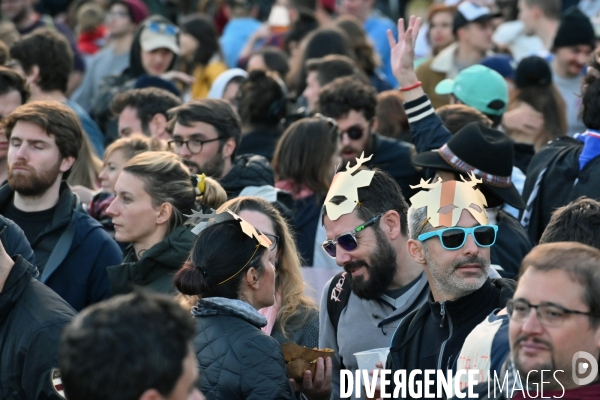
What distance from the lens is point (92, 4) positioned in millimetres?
12586

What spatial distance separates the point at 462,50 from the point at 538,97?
2.12m

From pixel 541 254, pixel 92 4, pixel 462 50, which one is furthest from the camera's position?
pixel 92 4

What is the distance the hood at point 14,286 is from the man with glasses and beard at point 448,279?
1.58 meters

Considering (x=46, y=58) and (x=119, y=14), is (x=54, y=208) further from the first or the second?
(x=119, y=14)

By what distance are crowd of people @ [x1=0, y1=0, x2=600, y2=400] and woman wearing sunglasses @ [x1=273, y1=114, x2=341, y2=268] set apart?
Result: 0.01m

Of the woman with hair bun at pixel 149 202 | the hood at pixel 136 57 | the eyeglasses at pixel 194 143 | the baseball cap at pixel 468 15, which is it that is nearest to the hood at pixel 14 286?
the woman with hair bun at pixel 149 202

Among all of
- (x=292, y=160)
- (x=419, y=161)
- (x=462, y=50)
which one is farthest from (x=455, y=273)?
(x=462, y=50)

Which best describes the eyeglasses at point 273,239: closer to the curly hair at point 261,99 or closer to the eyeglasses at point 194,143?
the eyeglasses at point 194,143

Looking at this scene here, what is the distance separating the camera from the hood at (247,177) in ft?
20.8

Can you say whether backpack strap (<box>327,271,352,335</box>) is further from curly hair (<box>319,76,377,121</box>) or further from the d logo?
curly hair (<box>319,76,377,121</box>)

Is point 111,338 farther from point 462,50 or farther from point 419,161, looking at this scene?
point 462,50

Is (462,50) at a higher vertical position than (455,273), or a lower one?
higher

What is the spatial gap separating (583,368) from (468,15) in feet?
22.3

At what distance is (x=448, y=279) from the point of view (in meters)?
4.02
